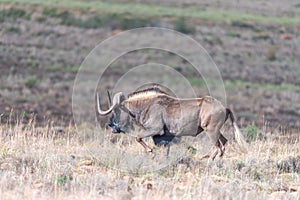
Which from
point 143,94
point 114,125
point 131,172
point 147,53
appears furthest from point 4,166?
point 147,53

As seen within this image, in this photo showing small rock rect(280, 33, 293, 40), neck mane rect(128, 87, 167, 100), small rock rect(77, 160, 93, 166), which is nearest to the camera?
small rock rect(77, 160, 93, 166)

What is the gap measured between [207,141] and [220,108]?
7.32 feet

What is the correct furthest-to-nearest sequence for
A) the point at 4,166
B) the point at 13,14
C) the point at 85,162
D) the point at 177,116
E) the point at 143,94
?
the point at 13,14 → the point at 143,94 → the point at 177,116 → the point at 85,162 → the point at 4,166

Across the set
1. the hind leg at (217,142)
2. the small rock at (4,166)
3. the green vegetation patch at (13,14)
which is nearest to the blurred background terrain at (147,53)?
the green vegetation patch at (13,14)

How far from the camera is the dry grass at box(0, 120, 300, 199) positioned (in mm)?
10367

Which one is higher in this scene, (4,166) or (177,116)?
(177,116)

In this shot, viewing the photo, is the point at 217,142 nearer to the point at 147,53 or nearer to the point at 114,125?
the point at 114,125

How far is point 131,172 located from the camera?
39.6 feet

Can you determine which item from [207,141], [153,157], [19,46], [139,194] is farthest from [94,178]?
[19,46]

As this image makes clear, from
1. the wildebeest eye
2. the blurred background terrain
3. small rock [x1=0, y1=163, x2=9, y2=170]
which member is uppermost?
the wildebeest eye

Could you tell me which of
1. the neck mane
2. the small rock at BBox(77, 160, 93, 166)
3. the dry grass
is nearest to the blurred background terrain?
the dry grass

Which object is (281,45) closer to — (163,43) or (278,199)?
(163,43)

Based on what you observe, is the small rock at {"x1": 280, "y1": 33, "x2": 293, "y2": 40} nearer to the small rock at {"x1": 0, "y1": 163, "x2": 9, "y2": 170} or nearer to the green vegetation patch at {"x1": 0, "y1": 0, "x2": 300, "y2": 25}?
the green vegetation patch at {"x1": 0, "y1": 0, "x2": 300, "y2": 25}

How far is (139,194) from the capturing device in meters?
10.1
